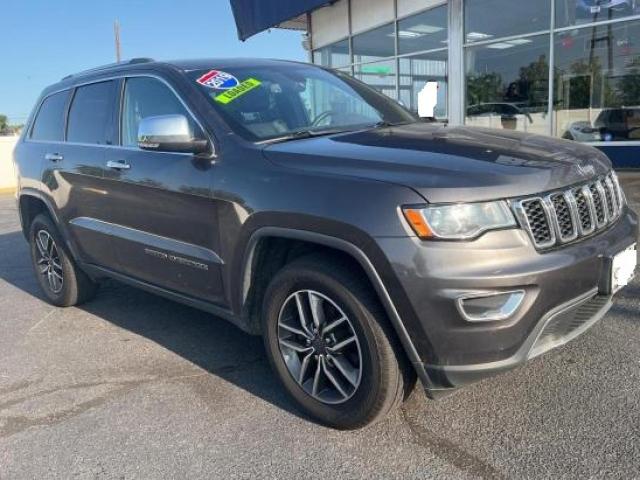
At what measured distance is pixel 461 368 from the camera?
Result: 250 centimetres

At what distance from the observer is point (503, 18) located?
11.3 metres

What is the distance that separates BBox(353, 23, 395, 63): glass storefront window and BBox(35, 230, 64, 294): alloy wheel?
1041cm

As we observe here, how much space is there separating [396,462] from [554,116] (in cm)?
958

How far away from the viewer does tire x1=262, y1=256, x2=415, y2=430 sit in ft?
8.71

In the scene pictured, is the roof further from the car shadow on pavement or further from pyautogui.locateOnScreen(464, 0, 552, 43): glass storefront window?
pyautogui.locateOnScreen(464, 0, 552, 43): glass storefront window

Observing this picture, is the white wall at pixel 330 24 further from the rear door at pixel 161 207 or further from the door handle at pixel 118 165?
the door handle at pixel 118 165

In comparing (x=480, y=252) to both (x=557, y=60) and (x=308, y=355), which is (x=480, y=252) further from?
(x=557, y=60)

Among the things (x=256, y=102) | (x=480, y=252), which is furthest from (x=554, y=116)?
(x=480, y=252)

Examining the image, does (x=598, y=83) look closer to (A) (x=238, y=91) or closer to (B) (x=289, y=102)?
(B) (x=289, y=102)

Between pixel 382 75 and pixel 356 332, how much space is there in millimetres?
12509

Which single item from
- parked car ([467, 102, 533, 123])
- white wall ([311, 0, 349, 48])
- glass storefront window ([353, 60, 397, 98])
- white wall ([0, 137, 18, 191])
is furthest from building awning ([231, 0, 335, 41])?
white wall ([0, 137, 18, 191])

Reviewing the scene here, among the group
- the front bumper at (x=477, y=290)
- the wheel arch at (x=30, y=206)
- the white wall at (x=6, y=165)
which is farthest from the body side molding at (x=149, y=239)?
the white wall at (x=6, y=165)

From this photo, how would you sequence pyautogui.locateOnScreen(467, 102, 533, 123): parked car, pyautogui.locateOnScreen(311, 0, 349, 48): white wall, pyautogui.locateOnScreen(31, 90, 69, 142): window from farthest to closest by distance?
pyautogui.locateOnScreen(311, 0, 349, 48): white wall
pyautogui.locateOnScreen(467, 102, 533, 123): parked car
pyautogui.locateOnScreen(31, 90, 69, 142): window

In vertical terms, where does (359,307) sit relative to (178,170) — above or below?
below
